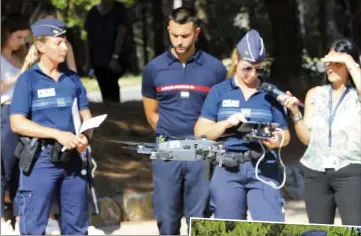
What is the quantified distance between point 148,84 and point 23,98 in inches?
36.9

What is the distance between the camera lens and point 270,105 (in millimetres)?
6008

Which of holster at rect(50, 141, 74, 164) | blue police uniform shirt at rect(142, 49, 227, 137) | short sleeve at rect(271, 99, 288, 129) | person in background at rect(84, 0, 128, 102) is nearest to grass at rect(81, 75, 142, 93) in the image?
person in background at rect(84, 0, 128, 102)

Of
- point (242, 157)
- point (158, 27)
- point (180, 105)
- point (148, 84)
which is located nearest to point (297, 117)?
point (242, 157)

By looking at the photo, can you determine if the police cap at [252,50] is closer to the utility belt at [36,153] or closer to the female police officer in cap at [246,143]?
the female police officer in cap at [246,143]

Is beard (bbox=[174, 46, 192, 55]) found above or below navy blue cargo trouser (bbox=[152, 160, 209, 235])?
above

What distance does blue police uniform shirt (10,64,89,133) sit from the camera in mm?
6355

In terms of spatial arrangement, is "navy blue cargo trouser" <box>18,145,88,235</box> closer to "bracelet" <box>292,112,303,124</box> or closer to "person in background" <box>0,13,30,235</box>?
"person in background" <box>0,13,30,235</box>

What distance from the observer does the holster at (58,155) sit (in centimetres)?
631

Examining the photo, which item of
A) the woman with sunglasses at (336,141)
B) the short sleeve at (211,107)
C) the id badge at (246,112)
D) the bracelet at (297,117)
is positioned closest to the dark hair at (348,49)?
the woman with sunglasses at (336,141)

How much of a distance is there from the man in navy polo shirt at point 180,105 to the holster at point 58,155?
0.64m

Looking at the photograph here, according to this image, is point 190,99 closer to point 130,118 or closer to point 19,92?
point 19,92

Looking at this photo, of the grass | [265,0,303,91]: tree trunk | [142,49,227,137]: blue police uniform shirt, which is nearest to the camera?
[142,49,227,137]: blue police uniform shirt

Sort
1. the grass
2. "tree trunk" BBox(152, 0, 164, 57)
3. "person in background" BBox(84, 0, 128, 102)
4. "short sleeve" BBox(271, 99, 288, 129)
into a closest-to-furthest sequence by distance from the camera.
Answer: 1. "short sleeve" BBox(271, 99, 288, 129)
2. "person in background" BBox(84, 0, 128, 102)
3. the grass
4. "tree trunk" BBox(152, 0, 164, 57)

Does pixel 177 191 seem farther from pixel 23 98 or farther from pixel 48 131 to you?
pixel 23 98
